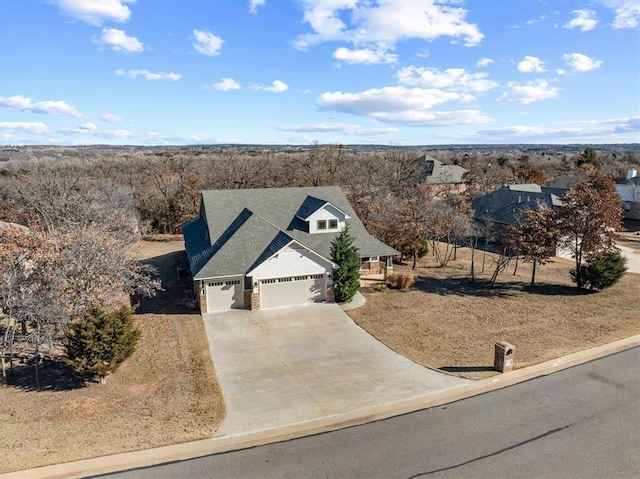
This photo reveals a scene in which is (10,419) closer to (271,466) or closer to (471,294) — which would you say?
(271,466)

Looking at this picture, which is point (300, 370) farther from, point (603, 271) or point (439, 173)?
point (439, 173)

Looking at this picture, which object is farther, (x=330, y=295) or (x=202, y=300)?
(x=330, y=295)

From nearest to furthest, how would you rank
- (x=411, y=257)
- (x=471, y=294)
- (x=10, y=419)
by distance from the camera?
(x=10, y=419), (x=471, y=294), (x=411, y=257)

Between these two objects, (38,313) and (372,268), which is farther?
(372,268)

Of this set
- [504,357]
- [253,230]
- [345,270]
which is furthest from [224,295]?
[504,357]

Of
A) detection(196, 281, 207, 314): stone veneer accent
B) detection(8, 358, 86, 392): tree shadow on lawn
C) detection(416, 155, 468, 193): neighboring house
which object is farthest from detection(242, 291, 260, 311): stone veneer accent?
detection(416, 155, 468, 193): neighboring house

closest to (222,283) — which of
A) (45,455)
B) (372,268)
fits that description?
(372,268)
